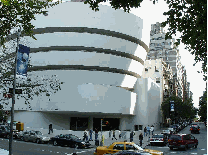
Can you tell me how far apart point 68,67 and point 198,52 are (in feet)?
117

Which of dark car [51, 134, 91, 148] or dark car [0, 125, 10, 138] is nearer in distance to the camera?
dark car [51, 134, 91, 148]

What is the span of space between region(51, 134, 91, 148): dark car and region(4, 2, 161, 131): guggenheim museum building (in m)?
16.2

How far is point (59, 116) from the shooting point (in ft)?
152

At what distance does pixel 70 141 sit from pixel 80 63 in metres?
22.1

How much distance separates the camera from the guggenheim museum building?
42.3 metres

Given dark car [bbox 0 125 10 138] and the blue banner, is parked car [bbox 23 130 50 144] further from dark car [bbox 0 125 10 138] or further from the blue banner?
the blue banner

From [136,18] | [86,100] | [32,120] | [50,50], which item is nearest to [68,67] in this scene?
[50,50]

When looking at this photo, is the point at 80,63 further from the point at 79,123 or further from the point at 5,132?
the point at 5,132

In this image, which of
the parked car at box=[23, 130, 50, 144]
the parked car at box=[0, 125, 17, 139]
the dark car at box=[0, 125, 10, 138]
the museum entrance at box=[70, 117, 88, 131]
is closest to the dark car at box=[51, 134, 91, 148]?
the parked car at box=[23, 130, 50, 144]

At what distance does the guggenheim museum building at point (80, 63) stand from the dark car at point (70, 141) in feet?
53.0

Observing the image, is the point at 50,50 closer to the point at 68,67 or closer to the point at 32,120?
the point at 68,67

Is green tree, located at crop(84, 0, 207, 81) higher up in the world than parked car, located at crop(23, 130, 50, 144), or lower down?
higher up

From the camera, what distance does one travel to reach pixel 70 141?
24359mm

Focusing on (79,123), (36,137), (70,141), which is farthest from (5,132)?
(79,123)
